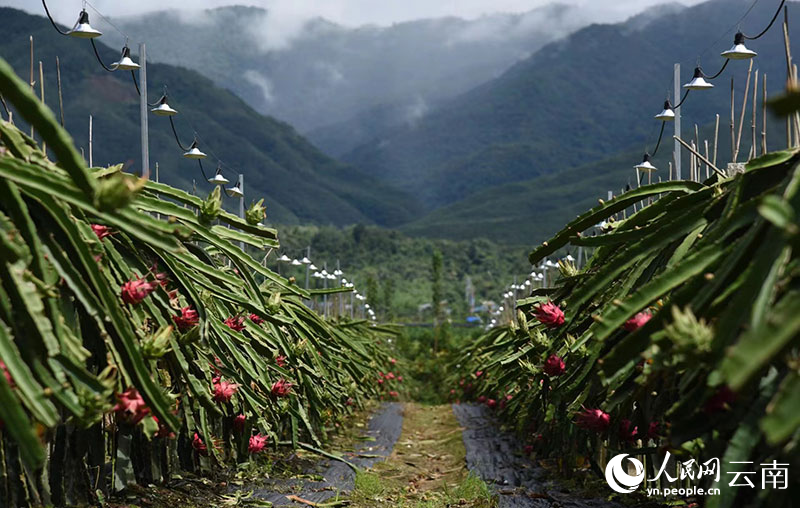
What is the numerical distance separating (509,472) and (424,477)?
622 millimetres

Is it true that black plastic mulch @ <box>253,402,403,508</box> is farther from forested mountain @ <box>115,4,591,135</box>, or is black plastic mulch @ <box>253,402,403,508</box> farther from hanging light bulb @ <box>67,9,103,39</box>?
forested mountain @ <box>115,4,591,135</box>

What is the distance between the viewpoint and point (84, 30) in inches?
247

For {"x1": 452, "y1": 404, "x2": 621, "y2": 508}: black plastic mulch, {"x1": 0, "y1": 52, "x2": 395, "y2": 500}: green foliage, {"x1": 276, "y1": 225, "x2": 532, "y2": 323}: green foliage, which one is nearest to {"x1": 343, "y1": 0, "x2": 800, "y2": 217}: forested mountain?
{"x1": 276, "y1": 225, "x2": 532, "y2": 323}: green foliage

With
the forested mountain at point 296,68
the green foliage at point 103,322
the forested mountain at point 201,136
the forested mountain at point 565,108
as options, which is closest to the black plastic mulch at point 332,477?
the green foliage at point 103,322

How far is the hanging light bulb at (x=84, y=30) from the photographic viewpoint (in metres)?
6.18

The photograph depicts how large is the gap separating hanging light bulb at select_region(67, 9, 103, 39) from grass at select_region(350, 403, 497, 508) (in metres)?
4.04

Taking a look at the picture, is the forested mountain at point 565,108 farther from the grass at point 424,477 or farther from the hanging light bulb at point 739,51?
the grass at point 424,477

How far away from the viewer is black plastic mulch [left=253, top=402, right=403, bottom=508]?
3.89m

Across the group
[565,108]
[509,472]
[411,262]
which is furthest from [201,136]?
[565,108]

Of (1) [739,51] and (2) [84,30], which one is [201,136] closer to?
(2) [84,30]

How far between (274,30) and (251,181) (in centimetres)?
11820

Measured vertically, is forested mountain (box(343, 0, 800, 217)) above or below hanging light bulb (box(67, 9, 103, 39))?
above

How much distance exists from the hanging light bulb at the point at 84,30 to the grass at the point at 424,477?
404 cm

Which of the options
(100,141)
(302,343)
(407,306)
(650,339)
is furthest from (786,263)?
(100,141)
